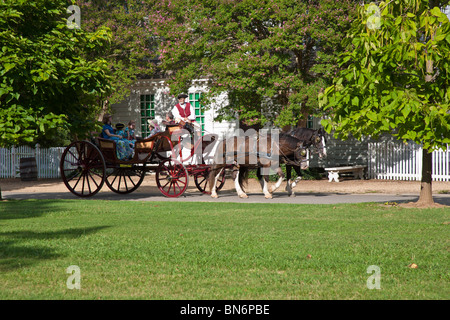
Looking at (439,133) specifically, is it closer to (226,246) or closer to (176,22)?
(226,246)

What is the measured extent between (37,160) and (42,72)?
15011 mm

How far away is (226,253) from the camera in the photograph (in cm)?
768

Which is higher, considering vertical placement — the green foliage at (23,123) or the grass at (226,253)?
the green foliage at (23,123)

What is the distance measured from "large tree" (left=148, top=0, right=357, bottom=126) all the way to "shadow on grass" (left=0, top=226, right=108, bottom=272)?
12709mm

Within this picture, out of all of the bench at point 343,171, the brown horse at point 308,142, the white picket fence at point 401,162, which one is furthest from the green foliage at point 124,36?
the brown horse at point 308,142

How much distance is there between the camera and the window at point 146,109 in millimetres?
31078

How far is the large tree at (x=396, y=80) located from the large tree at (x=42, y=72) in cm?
633

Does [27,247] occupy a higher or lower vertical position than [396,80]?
lower

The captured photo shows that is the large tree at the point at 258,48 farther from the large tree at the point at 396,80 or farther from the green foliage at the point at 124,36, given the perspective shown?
the large tree at the point at 396,80

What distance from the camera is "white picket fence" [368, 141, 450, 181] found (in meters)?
22.3

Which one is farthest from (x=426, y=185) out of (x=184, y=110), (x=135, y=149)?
(x=135, y=149)

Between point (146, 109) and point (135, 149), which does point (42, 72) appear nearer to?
point (135, 149)

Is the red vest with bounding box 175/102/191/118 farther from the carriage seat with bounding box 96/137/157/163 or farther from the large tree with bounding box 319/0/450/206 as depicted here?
the large tree with bounding box 319/0/450/206
